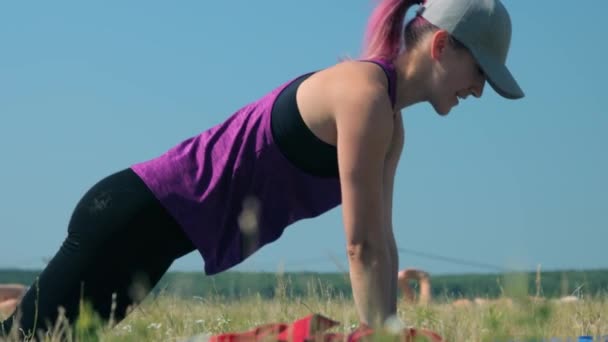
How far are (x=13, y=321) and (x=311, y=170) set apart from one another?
132cm

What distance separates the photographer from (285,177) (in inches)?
142

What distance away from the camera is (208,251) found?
3.71m

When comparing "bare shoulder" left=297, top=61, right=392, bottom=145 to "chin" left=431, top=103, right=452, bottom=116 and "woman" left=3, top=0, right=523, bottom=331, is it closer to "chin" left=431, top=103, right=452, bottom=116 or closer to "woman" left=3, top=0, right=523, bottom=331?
"woman" left=3, top=0, right=523, bottom=331

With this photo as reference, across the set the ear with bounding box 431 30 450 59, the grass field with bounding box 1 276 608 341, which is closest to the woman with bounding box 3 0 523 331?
the ear with bounding box 431 30 450 59

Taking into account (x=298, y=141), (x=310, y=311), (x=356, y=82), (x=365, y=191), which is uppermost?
(x=356, y=82)

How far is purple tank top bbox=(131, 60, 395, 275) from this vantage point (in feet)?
11.9

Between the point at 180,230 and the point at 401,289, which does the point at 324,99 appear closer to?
the point at 180,230

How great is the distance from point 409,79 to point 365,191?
48 cm

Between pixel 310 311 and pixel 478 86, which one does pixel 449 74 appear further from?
pixel 310 311

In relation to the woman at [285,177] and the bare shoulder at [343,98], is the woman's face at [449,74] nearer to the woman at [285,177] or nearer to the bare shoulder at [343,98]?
the woman at [285,177]

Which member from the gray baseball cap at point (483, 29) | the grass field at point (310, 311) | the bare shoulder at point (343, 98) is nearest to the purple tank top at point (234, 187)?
the bare shoulder at point (343, 98)

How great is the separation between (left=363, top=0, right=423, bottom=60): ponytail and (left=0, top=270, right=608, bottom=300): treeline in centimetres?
83

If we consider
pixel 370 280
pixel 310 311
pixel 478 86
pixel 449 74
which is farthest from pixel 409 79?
pixel 310 311

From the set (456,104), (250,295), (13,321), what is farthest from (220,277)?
(456,104)
